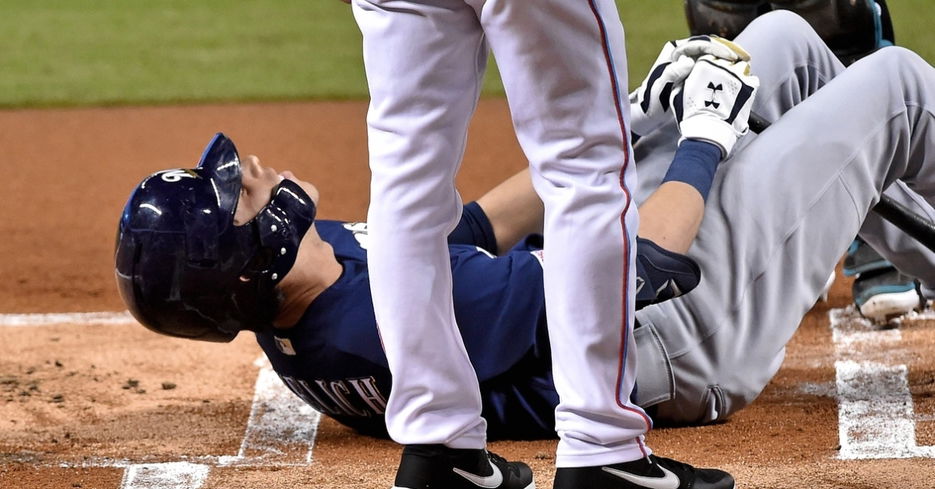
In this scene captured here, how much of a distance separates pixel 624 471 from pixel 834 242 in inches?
33.6

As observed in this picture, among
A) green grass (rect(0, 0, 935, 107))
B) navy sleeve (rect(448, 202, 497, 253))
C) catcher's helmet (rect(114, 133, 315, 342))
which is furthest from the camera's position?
green grass (rect(0, 0, 935, 107))

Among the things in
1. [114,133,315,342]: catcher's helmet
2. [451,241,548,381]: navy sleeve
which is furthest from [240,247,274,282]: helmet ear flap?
[451,241,548,381]: navy sleeve

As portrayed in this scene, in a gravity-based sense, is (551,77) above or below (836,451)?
above

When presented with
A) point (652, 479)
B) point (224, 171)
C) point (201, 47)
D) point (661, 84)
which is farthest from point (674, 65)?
point (201, 47)

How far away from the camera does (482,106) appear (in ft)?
20.2

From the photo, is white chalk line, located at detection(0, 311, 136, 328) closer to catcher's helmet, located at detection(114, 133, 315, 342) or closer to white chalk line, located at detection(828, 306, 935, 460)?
catcher's helmet, located at detection(114, 133, 315, 342)

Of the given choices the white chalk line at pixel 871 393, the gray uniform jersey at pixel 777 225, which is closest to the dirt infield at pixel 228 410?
the white chalk line at pixel 871 393

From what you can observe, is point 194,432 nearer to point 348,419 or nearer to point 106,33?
point 348,419

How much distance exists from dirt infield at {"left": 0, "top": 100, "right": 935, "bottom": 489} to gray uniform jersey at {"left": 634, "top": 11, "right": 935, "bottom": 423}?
4.8 inches

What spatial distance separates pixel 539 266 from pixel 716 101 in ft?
1.56

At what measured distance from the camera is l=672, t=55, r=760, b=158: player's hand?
93.4 inches

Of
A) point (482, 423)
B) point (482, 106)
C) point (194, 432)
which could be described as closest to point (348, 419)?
point (194, 432)

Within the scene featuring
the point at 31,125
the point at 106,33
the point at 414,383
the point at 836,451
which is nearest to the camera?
the point at 414,383

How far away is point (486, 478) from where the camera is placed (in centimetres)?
185
